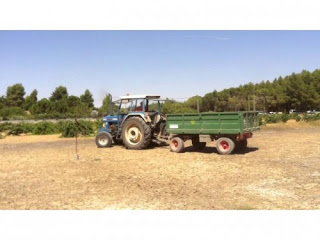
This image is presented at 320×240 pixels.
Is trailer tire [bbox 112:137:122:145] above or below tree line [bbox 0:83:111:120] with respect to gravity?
below

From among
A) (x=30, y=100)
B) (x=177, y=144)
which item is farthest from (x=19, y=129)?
(x=30, y=100)

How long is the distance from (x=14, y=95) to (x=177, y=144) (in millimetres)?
61050

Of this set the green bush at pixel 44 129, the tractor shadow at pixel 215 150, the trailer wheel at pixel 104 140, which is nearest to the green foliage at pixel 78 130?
the green bush at pixel 44 129

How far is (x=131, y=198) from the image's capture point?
628cm

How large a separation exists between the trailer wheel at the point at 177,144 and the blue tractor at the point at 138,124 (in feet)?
3.40

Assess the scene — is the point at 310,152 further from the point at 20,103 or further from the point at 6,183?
A: the point at 20,103

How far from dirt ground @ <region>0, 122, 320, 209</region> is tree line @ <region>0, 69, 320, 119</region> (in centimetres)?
3632

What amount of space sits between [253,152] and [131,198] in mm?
6841

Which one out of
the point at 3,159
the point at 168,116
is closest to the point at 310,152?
the point at 168,116

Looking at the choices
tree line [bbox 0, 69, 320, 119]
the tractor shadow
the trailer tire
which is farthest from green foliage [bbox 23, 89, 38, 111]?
the tractor shadow

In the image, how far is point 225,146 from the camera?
11742mm

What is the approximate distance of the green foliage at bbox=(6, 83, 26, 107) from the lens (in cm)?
6600

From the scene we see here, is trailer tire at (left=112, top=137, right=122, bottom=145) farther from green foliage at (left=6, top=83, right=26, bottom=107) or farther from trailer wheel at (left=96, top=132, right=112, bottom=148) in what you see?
green foliage at (left=6, top=83, right=26, bottom=107)

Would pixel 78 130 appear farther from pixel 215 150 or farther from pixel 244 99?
pixel 244 99
